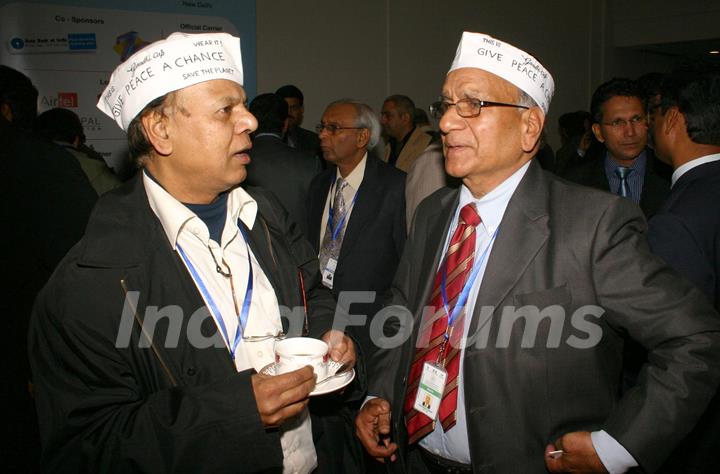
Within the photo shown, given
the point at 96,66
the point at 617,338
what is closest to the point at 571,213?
the point at 617,338

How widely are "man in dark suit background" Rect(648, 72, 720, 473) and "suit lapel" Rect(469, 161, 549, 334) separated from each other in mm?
531

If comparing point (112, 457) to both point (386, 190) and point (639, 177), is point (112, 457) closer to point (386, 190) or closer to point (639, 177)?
point (386, 190)

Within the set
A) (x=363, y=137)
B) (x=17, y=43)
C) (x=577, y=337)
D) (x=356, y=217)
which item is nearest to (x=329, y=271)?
(x=356, y=217)

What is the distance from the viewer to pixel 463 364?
1.68 meters

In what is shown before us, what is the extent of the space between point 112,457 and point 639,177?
312 centimetres

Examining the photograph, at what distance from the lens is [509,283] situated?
1652 millimetres

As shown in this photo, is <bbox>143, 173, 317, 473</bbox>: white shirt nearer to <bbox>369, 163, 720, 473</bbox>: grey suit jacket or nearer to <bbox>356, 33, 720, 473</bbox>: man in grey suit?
<bbox>356, 33, 720, 473</bbox>: man in grey suit

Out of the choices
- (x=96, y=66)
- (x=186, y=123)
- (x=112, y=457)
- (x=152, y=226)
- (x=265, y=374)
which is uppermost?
(x=96, y=66)

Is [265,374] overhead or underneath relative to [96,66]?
underneath

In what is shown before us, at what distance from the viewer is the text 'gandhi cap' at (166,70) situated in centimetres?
167

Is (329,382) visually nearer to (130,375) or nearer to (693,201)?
(130,375)

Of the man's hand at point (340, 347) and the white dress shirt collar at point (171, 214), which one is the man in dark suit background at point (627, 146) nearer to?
the man's hand at point (340, 347)

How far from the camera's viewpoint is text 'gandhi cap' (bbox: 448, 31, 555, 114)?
1.87 meters

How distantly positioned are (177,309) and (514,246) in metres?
0.95
